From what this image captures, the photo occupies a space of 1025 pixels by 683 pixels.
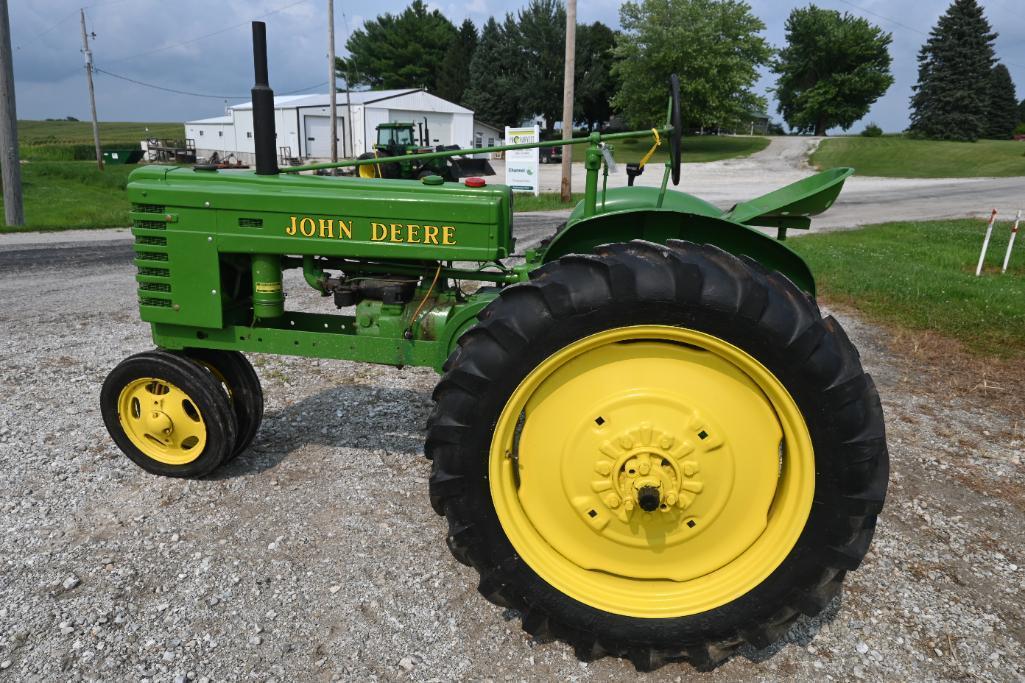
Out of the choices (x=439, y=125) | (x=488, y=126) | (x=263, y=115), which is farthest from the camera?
(x=488, y=126)

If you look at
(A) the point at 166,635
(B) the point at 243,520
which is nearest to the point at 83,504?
(B) the point at 243,520

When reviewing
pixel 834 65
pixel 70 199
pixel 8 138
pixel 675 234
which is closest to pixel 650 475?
pixel 675 234

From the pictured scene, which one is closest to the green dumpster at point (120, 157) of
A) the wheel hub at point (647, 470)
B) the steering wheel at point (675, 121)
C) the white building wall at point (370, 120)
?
the white building wall at point (370, 120)

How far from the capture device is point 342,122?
4350cm

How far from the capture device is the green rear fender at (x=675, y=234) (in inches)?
104

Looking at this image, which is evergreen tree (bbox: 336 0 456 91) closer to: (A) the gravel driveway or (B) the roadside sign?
(A) the gravel driveway

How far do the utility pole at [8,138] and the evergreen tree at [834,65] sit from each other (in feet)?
177

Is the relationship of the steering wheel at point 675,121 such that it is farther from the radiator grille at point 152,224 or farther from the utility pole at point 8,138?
the utility pole at point 8,138

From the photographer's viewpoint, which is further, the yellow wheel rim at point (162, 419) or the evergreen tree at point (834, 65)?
the evergreen tree at point (834, 65)

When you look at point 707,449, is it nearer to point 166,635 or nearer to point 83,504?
point 166,635

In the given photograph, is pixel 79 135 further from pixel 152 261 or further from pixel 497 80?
pixel 152 261

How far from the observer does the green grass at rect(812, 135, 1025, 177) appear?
3198 cm

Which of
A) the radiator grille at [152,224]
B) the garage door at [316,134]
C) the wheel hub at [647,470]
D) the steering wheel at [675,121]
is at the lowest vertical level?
the wheel hub at [647,470]

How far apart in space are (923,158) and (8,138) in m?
38.0
